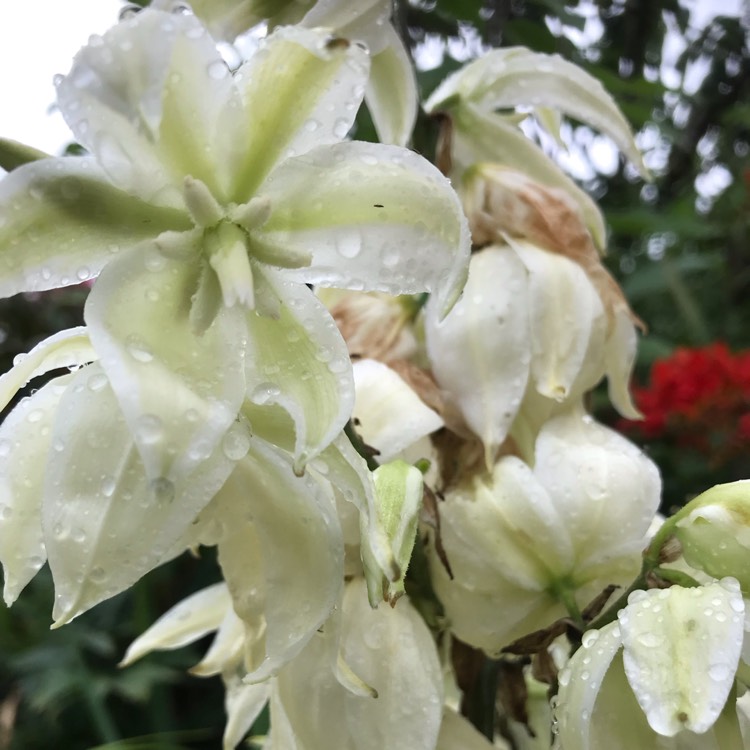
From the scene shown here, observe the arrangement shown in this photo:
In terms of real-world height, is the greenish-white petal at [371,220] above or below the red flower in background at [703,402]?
above

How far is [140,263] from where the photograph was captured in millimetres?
262

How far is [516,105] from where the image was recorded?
1.47ft

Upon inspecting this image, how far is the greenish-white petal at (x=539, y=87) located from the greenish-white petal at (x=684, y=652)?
0.80ft

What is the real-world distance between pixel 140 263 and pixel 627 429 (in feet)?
3.00

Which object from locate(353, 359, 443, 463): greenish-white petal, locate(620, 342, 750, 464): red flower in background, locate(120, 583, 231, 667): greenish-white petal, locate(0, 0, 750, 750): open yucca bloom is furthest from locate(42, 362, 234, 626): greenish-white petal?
locate(620, 342, 750, 464): red flower in background

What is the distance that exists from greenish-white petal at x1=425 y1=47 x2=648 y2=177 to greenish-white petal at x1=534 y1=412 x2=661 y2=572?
0.52ft

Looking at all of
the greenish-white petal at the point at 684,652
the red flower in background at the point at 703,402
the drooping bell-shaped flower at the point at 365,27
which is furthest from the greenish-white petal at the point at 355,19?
the red flower in background at the point at 703,402

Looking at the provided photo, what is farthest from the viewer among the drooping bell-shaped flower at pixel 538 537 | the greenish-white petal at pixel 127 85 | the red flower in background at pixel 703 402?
the red flower in background at pixel 703 402

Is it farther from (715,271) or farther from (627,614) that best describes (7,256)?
(715,271)

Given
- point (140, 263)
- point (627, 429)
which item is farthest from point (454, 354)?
point (627, 429)

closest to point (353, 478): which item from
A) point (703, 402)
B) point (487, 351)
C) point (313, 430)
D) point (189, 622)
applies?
point (313, 430)

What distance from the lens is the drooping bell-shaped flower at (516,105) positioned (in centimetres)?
43

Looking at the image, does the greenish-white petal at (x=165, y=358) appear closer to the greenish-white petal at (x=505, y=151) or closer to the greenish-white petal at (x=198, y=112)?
the greenish-white petal at (x=198, y=112)

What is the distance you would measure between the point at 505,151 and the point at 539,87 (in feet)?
0.11
